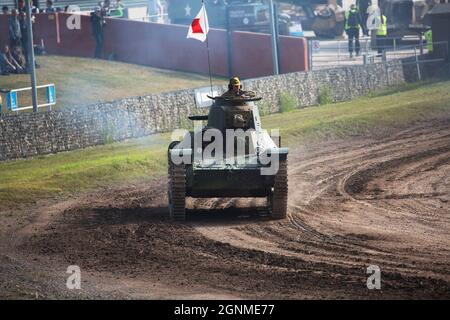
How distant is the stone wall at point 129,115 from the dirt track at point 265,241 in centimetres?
479

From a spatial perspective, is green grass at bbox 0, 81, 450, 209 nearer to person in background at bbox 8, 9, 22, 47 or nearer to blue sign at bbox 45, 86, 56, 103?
blue sign at bbox 45, 86, 56, 103

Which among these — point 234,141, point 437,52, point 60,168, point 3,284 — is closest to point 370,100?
point 437,52

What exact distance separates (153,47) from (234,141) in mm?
24427

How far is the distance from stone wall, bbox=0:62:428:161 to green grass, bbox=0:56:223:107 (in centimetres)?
540

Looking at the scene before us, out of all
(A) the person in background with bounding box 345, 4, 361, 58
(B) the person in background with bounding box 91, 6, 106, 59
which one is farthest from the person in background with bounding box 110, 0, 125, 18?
(A) the person in background with bounding box 345, 4, 361, 58

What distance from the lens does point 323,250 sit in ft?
49.8

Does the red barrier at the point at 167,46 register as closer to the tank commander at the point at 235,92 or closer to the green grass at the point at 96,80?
the green grass at the point at 96,80

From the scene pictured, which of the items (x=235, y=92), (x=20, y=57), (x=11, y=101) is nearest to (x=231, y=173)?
(x=235, y=92)

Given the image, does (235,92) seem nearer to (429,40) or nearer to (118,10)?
(429,40)

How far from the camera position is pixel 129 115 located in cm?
2738

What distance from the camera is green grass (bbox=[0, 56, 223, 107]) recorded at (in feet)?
113

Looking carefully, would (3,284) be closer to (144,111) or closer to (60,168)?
(60,168)

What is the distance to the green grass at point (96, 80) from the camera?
34406mm

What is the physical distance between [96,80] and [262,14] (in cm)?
967
